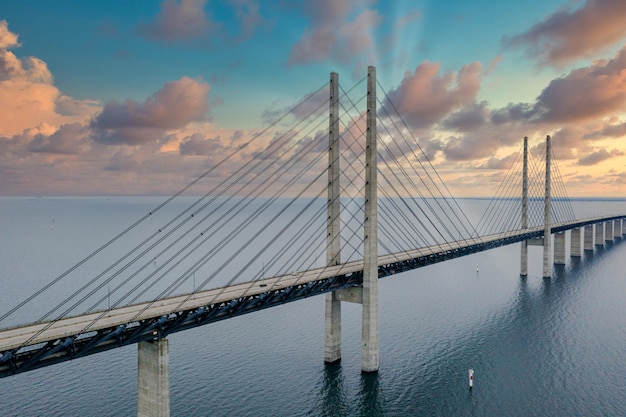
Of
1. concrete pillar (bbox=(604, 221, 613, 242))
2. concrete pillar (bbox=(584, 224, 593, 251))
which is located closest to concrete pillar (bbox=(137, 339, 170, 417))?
concrete pillar (bbox=(584, 224, 593, 251))

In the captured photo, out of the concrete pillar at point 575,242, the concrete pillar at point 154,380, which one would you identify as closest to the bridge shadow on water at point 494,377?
the concrete pillar at point 154,380

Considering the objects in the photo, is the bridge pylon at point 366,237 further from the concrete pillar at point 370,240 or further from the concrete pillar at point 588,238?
the concrete pillar at point 588,238

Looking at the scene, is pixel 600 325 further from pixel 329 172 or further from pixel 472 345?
pixel 329 172

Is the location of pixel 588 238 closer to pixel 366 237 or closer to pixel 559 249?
pixel 559 249

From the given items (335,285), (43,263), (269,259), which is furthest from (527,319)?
(43,263)

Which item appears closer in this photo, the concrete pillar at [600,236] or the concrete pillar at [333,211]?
the concrete pillar at [333,211]

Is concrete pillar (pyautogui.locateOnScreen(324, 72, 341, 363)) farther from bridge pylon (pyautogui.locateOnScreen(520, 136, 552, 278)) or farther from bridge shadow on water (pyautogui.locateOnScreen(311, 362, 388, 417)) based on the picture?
bridge pylon (pyautogui.locateOnScreen(520, 136, 552, 278))
